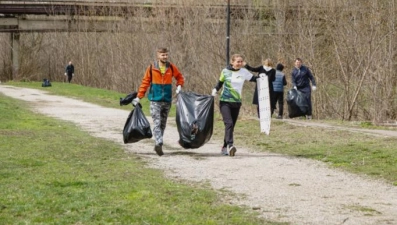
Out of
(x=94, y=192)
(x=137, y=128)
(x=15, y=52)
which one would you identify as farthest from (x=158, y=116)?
(x=15, y=52)

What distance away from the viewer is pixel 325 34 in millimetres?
28422

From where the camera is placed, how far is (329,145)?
52.1ft

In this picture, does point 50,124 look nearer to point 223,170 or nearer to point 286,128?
point 286,128

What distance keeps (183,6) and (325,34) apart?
10381 mm

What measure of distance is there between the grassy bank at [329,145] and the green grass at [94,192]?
2708mm

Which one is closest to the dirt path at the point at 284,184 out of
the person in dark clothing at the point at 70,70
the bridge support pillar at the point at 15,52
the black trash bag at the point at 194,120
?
the black trash bag at the point at 194,120

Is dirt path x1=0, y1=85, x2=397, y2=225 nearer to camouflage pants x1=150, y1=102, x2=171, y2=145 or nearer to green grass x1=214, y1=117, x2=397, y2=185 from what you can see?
camouflage pants x1=150, y1=102, x2=171, y2=145

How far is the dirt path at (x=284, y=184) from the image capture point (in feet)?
28.1

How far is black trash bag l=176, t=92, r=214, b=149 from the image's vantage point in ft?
46.8

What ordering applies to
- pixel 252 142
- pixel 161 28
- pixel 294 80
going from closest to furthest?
pixel 252 142 → pixel 294 80 → pixel 161 28

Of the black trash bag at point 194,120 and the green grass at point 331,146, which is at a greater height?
the black trash bag at point 194,120

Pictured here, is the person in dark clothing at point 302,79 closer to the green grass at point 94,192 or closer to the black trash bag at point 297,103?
the black trash bag at point 297,103

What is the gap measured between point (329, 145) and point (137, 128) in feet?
11.7

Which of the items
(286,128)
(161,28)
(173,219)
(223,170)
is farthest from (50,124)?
(161,28)
